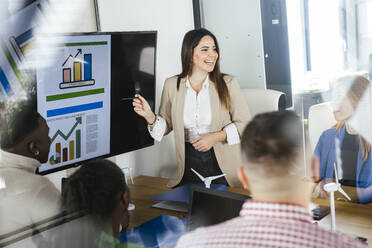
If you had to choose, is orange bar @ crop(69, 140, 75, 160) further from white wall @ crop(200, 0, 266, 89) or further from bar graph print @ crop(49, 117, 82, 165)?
white wall @ crop(200, 0, 266, 89)

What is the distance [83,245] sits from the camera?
1.25 m

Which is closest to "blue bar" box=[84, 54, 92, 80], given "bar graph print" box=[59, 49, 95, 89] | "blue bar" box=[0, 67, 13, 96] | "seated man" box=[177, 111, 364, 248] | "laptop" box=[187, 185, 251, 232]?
"bar graph print" box=[59, 49, 95, 89]

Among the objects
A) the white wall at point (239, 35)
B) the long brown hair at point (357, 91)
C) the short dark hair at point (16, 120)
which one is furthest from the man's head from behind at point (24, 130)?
the white wall at point (239, 35)

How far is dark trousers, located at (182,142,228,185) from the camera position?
206 cm

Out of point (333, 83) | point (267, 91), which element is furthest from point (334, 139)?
point (267, 91)

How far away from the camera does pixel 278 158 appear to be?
0.65 metres

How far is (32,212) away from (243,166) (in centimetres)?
89

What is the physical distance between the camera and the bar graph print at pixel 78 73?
60.1 inches

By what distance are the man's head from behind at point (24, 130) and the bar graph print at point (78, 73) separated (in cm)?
13

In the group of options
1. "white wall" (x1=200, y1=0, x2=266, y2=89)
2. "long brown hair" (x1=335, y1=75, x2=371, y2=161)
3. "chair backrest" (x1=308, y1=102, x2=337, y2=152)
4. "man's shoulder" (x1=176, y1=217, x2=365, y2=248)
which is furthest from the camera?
"white wall" (x1=200, y1=0, x2=266, y2=89)

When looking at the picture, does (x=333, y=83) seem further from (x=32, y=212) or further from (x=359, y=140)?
(x=32, y=212)

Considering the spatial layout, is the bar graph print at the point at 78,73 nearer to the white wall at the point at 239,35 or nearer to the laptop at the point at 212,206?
the laptop at the point at 212,206

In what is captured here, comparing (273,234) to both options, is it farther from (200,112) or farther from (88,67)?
(200,112)

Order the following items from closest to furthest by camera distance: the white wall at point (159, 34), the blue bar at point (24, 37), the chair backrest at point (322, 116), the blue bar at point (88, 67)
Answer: the blue bar at point (24, 37) → the blue bar at point (88, 67) → the chair backrest at point (322, 116) → the white wall at point (159, 34)
